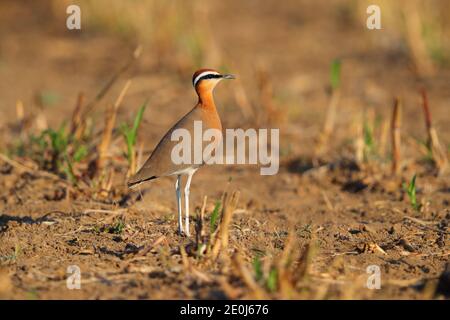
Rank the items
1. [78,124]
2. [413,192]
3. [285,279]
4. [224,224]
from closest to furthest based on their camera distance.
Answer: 1. [285,279]
2. [224,224]
3. [413,192]
4. [78,124]

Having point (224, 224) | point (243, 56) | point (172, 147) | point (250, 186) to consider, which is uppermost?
point (243, 56)

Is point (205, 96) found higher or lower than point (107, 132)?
higher

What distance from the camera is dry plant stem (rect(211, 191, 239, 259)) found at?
4.62 m

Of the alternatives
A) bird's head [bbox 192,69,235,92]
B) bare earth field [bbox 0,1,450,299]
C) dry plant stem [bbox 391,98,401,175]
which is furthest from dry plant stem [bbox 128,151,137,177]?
dry plant stem [bbox 391,98,401,175]

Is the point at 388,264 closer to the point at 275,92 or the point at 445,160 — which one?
the point at 445,160

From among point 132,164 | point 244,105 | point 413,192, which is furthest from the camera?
point 244,105

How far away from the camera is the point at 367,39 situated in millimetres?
11078

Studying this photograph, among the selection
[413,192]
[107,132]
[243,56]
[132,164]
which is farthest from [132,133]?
[243,56]

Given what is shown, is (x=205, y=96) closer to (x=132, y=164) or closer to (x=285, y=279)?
(x=132, y=164)

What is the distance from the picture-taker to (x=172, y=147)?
5266mm

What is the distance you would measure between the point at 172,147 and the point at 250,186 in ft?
6.04

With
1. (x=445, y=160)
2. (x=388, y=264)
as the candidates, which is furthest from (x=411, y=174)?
(x=388, y=264)
